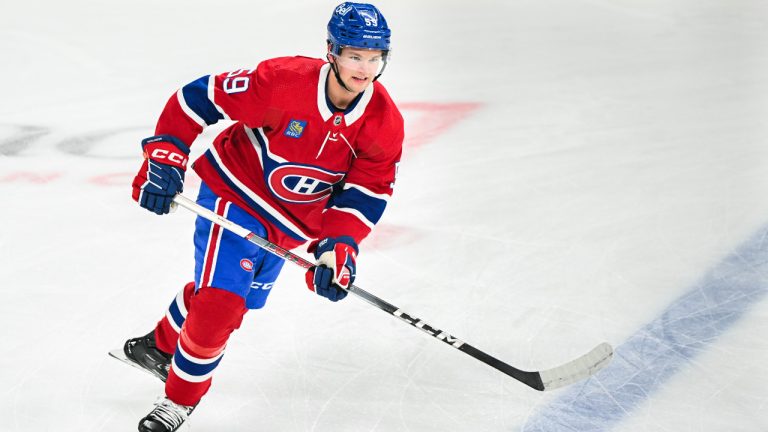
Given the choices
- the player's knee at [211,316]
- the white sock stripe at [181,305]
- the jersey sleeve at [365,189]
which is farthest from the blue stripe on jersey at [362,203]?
the white sock stripe at [181,305]

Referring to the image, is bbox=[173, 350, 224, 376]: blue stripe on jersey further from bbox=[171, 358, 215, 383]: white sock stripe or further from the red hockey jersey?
the red hockey jersey

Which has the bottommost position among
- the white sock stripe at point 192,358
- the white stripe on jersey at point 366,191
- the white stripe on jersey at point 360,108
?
the white sock stripe at point 192,358

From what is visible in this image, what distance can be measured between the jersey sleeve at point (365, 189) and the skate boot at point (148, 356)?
0.57 metres

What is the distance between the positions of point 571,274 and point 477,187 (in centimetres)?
70

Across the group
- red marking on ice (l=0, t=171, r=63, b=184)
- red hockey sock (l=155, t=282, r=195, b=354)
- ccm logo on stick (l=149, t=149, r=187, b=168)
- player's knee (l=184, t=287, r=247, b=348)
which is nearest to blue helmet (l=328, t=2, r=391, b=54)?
ccm logo on stick (l=149, t=149, r=187, b=168)

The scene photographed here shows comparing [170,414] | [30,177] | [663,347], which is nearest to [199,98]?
[170,414]

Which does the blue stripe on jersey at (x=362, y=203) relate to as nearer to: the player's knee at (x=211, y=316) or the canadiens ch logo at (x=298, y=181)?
the canadiens ch logo at (x=298, y=181)

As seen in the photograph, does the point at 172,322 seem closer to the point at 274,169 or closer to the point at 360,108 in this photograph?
the point at 274,169

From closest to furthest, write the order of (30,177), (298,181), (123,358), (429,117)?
(298,181) < (123,358) < (30,177) < (429,117)

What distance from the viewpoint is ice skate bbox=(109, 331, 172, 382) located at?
2.57 metres

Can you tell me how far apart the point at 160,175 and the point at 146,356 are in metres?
0.56

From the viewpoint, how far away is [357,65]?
223 cm

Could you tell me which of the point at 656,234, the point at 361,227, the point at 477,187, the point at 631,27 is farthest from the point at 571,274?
the point at 631,27

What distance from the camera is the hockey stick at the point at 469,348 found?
7.63 feet
